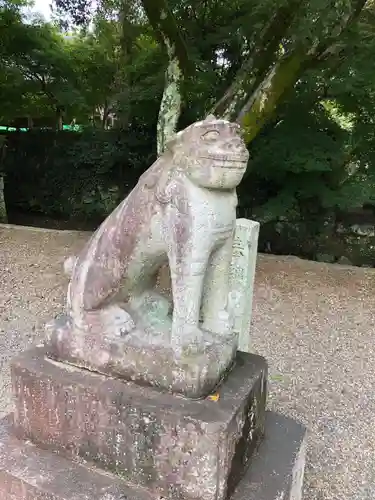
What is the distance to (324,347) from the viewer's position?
4.14 m

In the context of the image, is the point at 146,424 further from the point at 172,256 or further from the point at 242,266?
the point at 242,266

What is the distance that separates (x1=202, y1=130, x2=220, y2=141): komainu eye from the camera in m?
1.57

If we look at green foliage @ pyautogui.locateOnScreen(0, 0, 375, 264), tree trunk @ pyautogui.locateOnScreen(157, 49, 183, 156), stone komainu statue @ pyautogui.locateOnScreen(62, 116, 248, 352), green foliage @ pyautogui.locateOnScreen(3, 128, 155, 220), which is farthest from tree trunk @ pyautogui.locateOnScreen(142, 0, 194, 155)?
stone komainu statue @ pyautogui.locateOnScreen(62, 116, 248, 352)

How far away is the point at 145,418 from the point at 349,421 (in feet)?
6.60

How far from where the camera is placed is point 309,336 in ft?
14.2

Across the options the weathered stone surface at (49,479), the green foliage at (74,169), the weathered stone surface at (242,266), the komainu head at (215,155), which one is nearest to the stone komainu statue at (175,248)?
the komainu head at (215,155)

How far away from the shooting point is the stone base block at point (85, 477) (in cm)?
167

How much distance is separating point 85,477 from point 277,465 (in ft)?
2.43

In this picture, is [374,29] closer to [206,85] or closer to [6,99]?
[206,85]

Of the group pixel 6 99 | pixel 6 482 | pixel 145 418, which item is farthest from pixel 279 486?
pixel 6 99

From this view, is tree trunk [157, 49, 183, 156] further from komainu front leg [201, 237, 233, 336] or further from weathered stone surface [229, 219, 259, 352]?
komainu front leg [201, 237, 233, 336]

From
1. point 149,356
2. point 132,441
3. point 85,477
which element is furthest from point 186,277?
point 85,477

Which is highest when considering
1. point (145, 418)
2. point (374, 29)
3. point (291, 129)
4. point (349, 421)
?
point (374, 29)

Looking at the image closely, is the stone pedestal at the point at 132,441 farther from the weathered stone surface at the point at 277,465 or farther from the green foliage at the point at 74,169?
the green foliage at the point at 74,169
